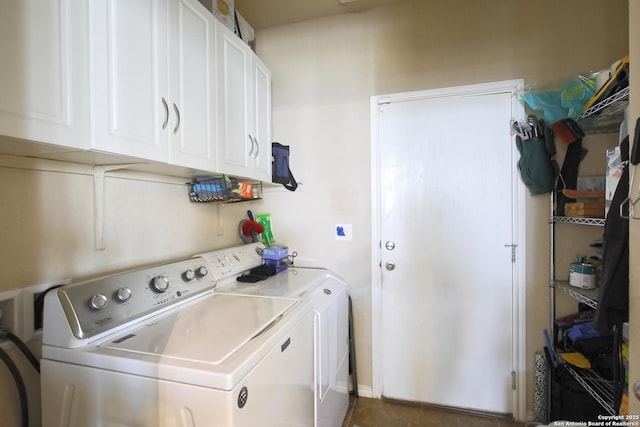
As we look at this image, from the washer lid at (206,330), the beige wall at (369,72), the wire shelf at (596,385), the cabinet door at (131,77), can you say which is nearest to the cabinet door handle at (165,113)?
the cabinet door at (131,77)

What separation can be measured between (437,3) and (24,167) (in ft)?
7.76

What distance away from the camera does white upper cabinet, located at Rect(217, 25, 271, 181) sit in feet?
4.92

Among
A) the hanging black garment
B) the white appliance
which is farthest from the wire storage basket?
the hanging black garment

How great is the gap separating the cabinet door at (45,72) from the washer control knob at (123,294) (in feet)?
1.67

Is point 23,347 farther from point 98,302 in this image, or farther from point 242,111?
point 242,111

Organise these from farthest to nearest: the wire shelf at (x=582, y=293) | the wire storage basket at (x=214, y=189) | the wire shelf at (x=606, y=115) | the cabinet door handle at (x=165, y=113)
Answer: the wire storage basket at (x=214, y=189) < the wire shelf at (x=582, y=293) < the wire shelf at (x=606, y=115) < the cabinet door handle at (x=165, y=113)

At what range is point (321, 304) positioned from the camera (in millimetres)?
1473

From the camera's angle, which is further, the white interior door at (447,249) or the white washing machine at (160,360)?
the white interior door at (447,249)

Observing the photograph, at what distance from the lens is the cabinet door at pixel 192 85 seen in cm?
118

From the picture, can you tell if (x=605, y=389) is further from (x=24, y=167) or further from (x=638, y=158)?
(x=24, y=167)

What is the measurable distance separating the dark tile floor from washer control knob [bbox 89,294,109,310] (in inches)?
62.1

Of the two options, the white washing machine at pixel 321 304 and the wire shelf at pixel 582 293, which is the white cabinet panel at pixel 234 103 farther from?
the wire shelf at pixel 582 293

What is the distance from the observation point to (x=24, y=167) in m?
0.97

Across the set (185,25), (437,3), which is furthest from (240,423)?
(437,3)
